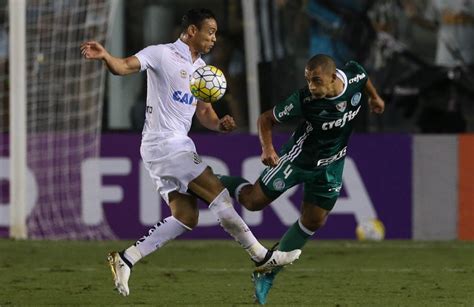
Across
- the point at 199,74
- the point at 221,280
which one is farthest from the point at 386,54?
the point at 199,74

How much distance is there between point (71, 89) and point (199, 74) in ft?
18.0

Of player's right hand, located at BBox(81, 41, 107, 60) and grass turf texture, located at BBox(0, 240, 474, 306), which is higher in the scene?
player's right hand, located at BBox(81, 41, 107, 60)

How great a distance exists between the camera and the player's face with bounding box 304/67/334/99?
805cm

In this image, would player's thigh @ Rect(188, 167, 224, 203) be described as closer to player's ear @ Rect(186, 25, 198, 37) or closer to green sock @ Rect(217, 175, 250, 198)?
green sock @ Rect(217, 175, 250, 198)

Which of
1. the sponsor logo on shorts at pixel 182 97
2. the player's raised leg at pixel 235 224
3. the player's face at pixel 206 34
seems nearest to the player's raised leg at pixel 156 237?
the player's raised leg at pixel 235 224

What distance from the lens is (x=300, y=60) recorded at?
13805 millimetres

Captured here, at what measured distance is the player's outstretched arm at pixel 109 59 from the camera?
7.46 metres

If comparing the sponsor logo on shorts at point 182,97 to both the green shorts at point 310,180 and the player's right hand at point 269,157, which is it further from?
the green shorts at point 310,180

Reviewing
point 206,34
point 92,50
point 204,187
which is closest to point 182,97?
point 206,34

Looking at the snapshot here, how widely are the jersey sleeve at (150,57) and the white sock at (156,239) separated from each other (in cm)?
100

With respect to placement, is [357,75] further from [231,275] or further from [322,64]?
[231,275]

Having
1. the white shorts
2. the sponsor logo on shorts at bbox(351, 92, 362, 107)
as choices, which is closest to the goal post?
the white shorts

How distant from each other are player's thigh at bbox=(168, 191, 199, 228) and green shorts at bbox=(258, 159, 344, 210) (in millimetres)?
634

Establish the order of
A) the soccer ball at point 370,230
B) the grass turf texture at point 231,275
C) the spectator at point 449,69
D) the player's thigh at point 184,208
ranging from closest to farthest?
the player's thigh at point 184,208, the grass turf texture at point 231,275, the soccer ball at point 370,230, the spectator at point 449,69
